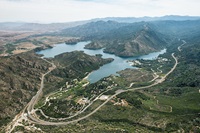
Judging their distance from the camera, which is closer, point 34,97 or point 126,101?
point 126,101

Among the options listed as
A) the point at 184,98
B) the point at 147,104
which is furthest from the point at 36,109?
the point at 184,98

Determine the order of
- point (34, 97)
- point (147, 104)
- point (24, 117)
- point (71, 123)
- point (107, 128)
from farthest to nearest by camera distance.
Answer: point (34, 97) → point (147, 104) → point (24, 117) → point (71, 123) → point (107, 128)

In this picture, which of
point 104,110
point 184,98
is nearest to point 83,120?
point 104,110

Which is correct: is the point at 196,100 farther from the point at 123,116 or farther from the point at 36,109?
the point at 36,109

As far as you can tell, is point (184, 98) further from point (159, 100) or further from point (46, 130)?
point (46, 130)

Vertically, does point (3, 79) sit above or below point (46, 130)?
above

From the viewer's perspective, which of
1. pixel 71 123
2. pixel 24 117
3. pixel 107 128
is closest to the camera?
pixel 107 128

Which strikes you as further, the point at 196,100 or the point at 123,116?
the point at 196,100

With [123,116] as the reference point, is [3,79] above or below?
above
